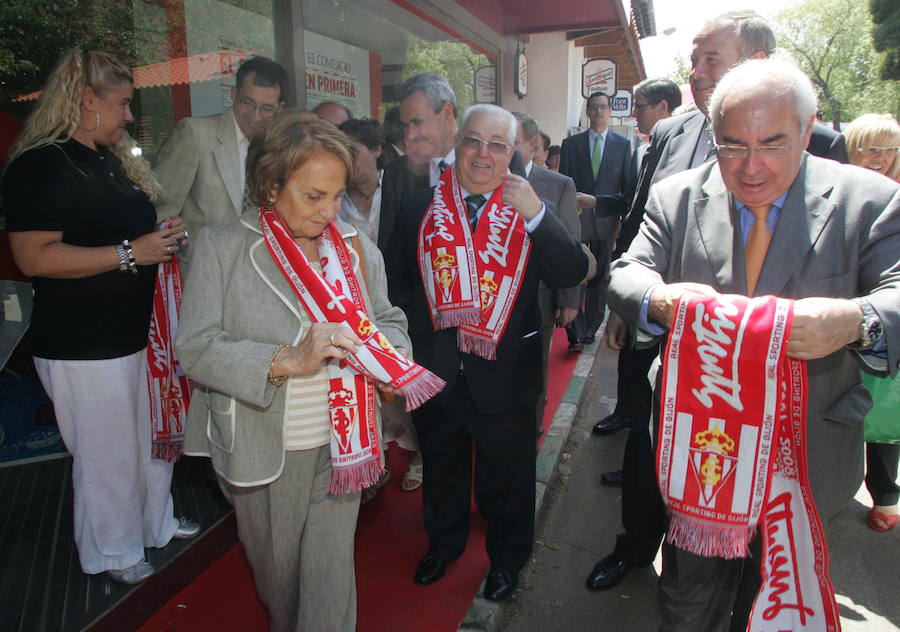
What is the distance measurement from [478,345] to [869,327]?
1414 millimetres

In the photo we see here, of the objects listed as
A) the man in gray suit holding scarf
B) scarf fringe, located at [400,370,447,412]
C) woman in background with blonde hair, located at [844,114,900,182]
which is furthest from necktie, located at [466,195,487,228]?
woman in background with blonde hair, located at [844,114,900,182]

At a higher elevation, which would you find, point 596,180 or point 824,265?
point 596,180

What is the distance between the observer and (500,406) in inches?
104

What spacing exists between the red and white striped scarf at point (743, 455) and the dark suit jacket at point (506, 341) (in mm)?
930

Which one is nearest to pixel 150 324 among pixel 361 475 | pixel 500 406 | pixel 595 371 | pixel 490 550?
pixel 361 475

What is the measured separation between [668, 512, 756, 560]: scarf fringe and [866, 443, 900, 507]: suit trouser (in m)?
2.30

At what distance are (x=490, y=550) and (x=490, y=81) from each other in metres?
7.78

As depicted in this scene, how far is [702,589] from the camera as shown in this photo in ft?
6.56

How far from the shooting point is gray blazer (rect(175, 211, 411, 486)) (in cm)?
184

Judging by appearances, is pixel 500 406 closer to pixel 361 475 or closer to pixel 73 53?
pixel 361 475

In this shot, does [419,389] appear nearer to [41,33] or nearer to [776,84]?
[776,84]

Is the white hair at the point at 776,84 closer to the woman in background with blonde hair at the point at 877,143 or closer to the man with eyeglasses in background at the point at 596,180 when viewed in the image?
the woman in background with blonde hair at the point at 877,143

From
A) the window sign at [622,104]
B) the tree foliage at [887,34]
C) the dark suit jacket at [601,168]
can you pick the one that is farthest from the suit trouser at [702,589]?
the tree foliage at [887,34]

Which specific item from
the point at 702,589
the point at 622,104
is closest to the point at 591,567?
the point at 702,589
